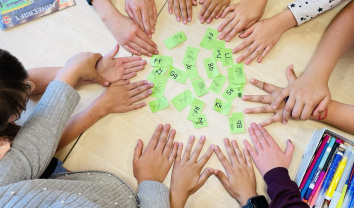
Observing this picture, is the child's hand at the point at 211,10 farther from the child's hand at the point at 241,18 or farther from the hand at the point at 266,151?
the hand at the point at 266,151

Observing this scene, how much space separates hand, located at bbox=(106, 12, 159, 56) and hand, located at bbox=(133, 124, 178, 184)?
0.28 metres

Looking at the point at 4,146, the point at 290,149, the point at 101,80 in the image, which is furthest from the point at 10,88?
the point at 290,149

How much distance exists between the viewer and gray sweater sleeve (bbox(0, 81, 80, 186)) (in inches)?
29.2

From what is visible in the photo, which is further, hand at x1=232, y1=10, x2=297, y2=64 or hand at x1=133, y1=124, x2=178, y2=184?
hand at x1=232, y1=10, x2=297, y2=64

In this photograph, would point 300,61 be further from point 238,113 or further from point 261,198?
point 261,198

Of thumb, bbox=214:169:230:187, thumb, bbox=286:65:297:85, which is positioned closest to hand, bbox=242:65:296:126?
thumb, bbox=286:65:297:85

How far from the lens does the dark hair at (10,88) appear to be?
0.69m

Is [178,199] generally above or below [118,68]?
below

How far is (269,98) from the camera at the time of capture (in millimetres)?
916

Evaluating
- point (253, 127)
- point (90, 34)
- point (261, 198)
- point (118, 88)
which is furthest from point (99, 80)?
point (261, 198)

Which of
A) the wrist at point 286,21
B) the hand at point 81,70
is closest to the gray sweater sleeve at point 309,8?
the wrist at point 286,21

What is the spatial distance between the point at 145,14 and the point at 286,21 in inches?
19.8

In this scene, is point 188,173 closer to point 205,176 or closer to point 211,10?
point 205,176

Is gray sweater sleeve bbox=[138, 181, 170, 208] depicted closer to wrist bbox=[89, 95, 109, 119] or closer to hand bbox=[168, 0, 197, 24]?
wrist bbox=[89, 95, 109, 119]
